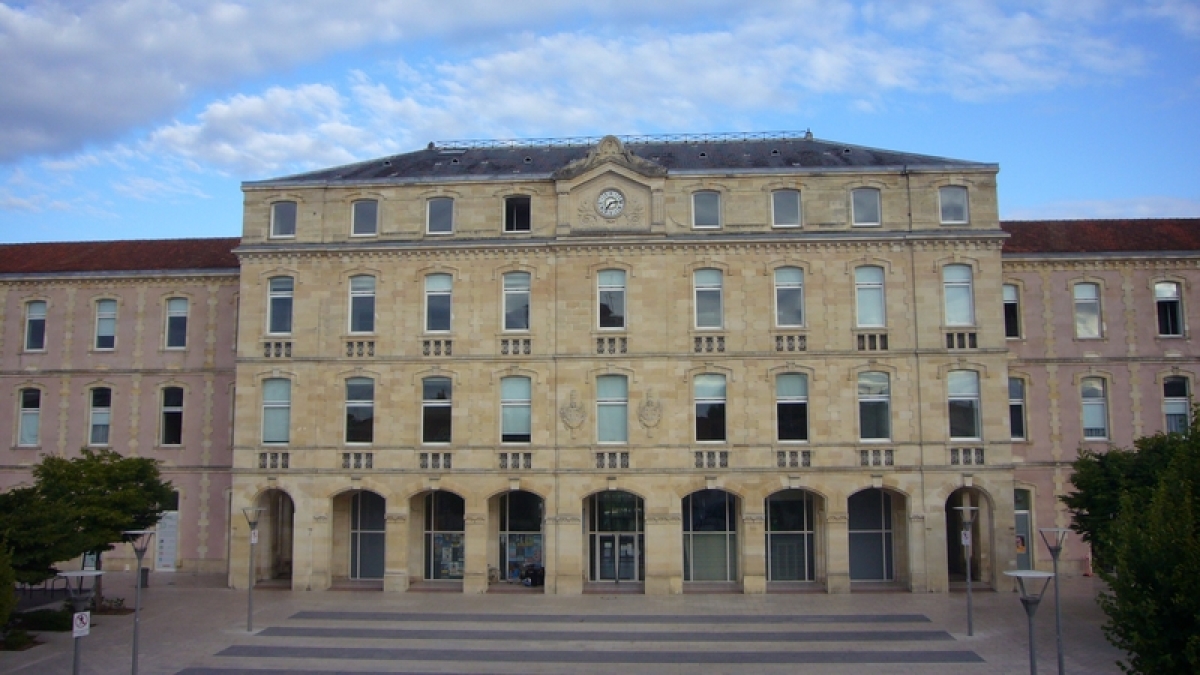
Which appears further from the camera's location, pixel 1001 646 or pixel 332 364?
pixel 332 364

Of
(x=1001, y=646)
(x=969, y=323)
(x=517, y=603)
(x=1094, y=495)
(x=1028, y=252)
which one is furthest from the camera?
(x=1028, y=252)

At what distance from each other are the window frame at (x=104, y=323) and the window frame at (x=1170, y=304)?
145 ft

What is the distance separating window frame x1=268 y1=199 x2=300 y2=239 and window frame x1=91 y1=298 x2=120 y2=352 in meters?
9.94

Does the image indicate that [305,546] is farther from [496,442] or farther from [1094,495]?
[1094,495]

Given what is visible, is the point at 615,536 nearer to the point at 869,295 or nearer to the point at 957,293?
the point at 869,295

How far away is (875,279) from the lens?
1471 inches

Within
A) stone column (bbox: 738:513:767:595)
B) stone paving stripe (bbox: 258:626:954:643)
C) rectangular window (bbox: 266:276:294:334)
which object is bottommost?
→ stone paving stripe (bbox: 258:626:954:643)

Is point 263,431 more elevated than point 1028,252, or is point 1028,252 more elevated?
point 1028,252

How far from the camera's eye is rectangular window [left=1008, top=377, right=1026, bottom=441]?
41.5 metres

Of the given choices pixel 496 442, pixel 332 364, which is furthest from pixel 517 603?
pixel 332 364

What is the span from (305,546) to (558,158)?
1831 centimetres

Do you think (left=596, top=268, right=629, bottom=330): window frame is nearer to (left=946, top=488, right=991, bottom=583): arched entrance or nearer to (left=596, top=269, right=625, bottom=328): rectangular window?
(left=596, top=269, right=625, bottom=328): rectangular window

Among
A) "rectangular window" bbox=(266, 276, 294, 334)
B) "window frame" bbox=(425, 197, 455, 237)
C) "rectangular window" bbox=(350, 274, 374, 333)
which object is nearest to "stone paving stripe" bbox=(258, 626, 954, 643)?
"rectangular window" bbox=(350, 274, 374, 333)

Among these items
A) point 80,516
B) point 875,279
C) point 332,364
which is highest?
point 875,279
